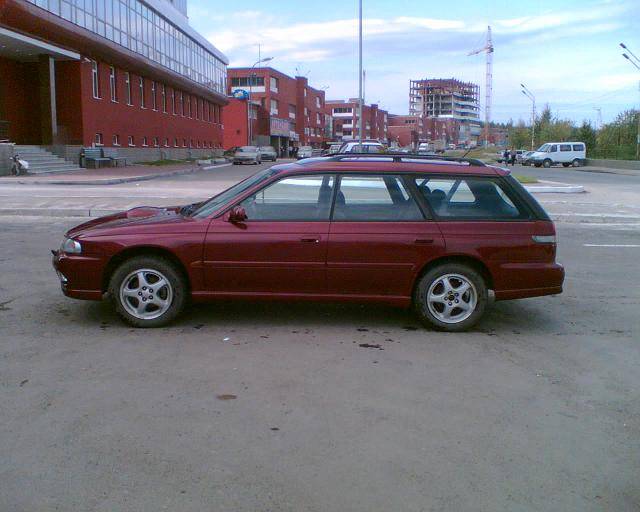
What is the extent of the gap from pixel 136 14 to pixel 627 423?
4157cm

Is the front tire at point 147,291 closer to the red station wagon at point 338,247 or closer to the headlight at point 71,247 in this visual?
the red station wagon at point 338,247

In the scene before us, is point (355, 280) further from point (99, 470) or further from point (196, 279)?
point (99, 470)

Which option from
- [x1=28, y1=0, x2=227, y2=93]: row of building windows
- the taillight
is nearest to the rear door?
the taillight

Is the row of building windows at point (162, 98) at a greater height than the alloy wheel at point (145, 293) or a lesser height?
greater

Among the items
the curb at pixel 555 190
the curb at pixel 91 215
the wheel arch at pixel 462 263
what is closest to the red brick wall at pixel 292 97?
the curb at pixel 555 190

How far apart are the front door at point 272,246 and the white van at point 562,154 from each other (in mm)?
53734

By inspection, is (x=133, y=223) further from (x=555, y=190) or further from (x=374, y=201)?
(x=555, y=190)

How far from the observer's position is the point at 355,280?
5957 millimetres

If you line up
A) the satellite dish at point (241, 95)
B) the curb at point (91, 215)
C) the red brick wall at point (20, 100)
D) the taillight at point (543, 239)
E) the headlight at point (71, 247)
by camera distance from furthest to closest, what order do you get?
the satellite dish at point (241, 95), the red brick wall at point (20, 100), the curb at point (91, 215), the taillight at point (543, 239), the headlight at point (71, 247)

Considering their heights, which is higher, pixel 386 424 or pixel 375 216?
pixel 375 216

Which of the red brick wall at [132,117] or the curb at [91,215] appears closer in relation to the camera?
the curb at [91,215]

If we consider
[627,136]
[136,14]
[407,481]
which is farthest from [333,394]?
[627,136]

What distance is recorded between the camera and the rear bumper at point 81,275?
5.90 m

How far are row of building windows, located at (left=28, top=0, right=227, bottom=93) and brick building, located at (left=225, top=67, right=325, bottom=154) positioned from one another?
25881 millimetres
